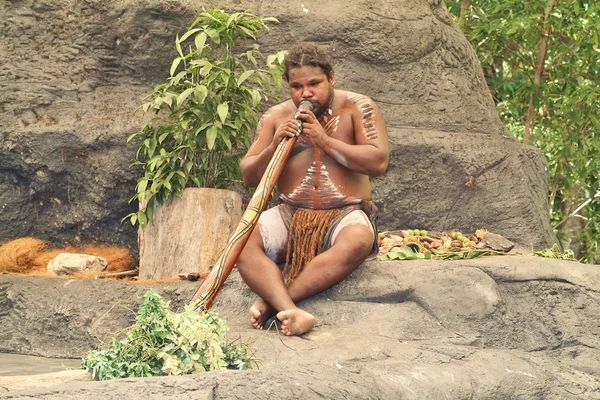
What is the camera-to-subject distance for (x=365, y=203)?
5195mm

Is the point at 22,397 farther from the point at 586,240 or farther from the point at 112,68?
the point at 586,240

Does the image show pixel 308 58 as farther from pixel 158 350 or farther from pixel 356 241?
pixel 158 350

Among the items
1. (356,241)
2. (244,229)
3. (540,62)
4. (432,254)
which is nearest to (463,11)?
(540,62)

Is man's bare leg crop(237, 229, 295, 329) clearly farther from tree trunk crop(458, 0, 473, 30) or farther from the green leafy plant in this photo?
tree trunk crop(458, 0, 473, 30)

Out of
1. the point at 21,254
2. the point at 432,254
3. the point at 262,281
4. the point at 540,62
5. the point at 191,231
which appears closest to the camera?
the point at 262,281

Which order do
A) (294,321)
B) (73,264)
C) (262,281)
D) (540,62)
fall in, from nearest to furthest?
(294,321) → (262,281) → (73,264) → (540,62)

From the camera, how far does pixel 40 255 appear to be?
6.91 m

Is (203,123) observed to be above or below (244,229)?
above

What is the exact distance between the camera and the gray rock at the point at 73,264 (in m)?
6.44

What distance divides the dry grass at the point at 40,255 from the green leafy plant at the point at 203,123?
2.31 feet

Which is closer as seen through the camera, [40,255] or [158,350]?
[158,350]

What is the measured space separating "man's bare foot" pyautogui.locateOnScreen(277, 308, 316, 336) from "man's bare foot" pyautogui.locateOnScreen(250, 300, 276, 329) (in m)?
0.25

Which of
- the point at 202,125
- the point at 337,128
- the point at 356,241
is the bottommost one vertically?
the point at 356,241

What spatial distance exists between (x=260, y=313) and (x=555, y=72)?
592 cm
